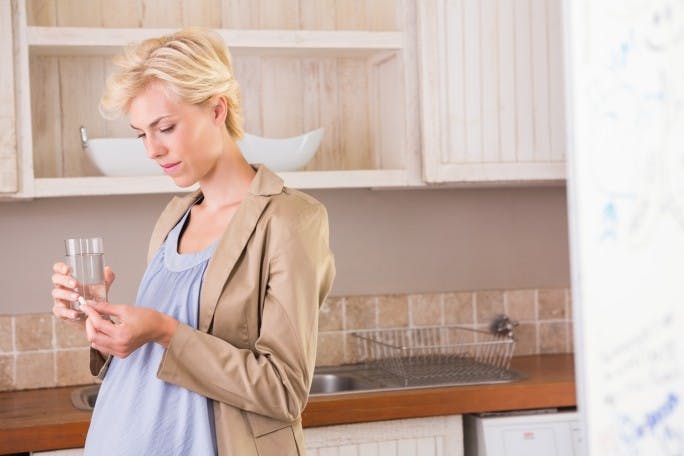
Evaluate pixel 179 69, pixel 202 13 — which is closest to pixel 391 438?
pixel 179 69

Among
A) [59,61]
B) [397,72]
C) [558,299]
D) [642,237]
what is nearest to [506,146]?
[397,72]

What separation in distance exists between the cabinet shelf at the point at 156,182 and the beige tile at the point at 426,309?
536 mm

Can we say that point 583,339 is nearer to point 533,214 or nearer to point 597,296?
point 597,296

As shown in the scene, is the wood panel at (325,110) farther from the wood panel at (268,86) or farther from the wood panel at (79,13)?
the wood panel at (79,13)

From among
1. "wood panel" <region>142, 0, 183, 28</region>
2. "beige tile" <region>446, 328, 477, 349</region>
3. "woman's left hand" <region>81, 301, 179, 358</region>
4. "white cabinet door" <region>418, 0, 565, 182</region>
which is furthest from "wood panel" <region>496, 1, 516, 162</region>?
"woman's left hand" <region>81, 301, 179, 358</region>

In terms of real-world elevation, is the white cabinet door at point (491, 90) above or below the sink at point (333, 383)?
above

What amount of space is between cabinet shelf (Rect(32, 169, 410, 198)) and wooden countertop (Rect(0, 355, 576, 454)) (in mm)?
621

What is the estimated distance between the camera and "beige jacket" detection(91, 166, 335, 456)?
1625mm

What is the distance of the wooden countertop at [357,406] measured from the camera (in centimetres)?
243

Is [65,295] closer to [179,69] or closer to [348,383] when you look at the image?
[179,69]

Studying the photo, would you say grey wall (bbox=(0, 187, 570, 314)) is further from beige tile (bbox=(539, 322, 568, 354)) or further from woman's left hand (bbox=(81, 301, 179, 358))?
woman's left hand (bbox=(81, 301, 179, 358))

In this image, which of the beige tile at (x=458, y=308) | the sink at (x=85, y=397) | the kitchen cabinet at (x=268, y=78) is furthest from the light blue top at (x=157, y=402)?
the beige tile at (x=458, y=308)

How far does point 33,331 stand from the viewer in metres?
3.03

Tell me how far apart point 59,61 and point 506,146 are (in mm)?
1453
